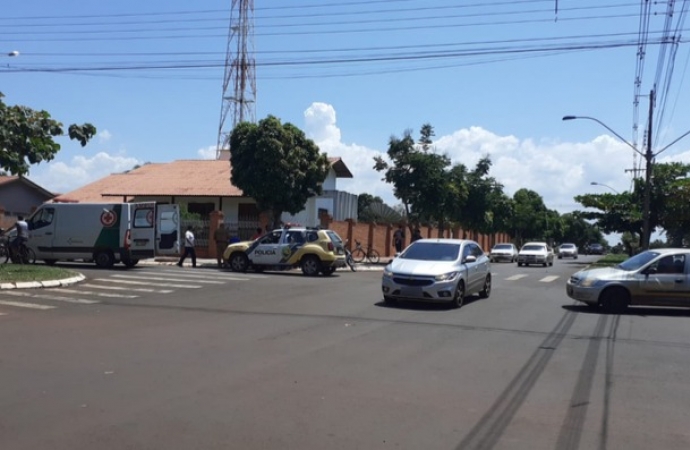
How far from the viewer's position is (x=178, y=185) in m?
40.4

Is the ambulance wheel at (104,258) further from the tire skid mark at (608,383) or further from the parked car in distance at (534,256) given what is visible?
the parked car in distance at (534,256)

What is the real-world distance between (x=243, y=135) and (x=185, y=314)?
19.0m

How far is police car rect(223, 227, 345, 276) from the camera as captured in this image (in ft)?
77.6

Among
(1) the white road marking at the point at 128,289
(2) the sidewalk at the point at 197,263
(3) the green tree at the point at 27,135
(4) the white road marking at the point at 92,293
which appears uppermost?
(3) the green tree at the point at 27,135

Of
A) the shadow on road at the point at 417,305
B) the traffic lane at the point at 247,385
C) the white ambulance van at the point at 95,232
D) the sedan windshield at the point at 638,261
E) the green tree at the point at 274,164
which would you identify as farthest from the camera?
the green tree at the point at 274,164

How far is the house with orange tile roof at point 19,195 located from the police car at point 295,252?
3018cm

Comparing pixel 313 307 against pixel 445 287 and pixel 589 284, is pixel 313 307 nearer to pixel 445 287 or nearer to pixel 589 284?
pixel 445 287

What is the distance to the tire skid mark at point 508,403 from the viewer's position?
581 cm

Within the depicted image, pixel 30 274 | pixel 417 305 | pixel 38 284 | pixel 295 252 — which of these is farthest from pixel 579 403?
pixel 295 252

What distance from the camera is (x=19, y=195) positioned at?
166 feet

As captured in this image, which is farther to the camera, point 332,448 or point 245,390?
point 245,390

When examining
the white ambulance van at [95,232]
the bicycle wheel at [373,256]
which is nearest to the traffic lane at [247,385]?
the white ambulance van at [95,232]

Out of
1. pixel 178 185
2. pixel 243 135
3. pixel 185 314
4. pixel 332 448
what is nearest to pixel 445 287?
pixel 185 314

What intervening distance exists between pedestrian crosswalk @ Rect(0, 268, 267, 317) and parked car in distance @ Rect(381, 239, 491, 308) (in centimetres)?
597
